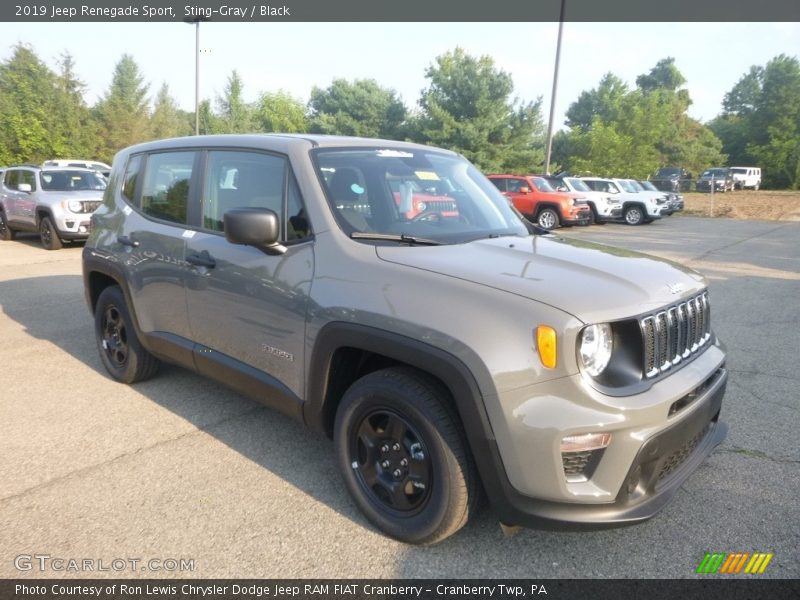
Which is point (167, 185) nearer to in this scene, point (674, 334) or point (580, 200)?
point (674, 334)

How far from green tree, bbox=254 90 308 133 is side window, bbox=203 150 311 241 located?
221 ft

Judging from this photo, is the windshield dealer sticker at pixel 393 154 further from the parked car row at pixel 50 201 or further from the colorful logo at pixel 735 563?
the parked car row at pixel 50 201

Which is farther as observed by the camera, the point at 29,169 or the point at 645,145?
the point at 645,145

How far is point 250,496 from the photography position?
3.00m

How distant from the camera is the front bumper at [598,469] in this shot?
2.15 m

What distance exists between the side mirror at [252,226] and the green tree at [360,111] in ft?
140

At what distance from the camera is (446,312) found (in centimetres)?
233

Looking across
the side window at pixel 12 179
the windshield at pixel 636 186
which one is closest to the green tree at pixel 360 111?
the windshield at pixel 636 186

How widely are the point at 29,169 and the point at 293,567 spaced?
45.4 feet

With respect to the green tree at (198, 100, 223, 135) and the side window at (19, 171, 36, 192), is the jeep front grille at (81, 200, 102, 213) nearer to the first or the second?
the side window at (19, 171, 36, 192)

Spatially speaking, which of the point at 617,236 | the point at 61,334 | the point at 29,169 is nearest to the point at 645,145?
the point at 617,236

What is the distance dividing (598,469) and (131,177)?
3.87 meters

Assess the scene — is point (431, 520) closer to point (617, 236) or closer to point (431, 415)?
point (431, 415)

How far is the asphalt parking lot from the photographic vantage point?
2.53m
